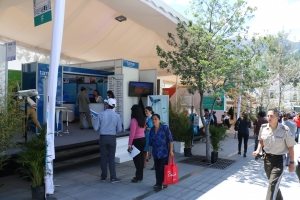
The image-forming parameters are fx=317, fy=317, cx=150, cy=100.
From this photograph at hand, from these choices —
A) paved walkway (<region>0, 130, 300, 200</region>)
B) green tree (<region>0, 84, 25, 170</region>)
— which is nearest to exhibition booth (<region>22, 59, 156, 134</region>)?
paved walkway (<region>0, 130, 300, 200</region>)

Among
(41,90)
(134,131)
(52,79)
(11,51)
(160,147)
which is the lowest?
(160,147)

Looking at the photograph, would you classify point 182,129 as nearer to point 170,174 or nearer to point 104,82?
point 104,82

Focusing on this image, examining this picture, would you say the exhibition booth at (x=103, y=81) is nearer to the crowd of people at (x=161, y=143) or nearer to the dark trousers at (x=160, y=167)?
the crowd of people at (x=161, y=143)

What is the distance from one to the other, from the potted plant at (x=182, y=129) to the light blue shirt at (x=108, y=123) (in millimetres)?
4645

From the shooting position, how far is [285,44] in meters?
24.6

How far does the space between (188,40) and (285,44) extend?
57.6 feet

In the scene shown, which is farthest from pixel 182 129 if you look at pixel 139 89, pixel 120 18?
pixel 120 18

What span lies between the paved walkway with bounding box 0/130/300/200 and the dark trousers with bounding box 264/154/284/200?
4.75ft

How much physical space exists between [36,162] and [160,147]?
237cm

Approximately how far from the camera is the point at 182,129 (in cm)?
1134

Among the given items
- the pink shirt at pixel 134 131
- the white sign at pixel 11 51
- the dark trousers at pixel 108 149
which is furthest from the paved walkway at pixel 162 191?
the white sign at pixel 11 51

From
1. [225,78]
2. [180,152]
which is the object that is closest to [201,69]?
[225,78]

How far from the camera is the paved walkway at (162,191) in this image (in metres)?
6.16

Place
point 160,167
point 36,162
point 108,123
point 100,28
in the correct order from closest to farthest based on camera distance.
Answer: point 36,162 → point 160,167 → point 108,123 → point 100,28
